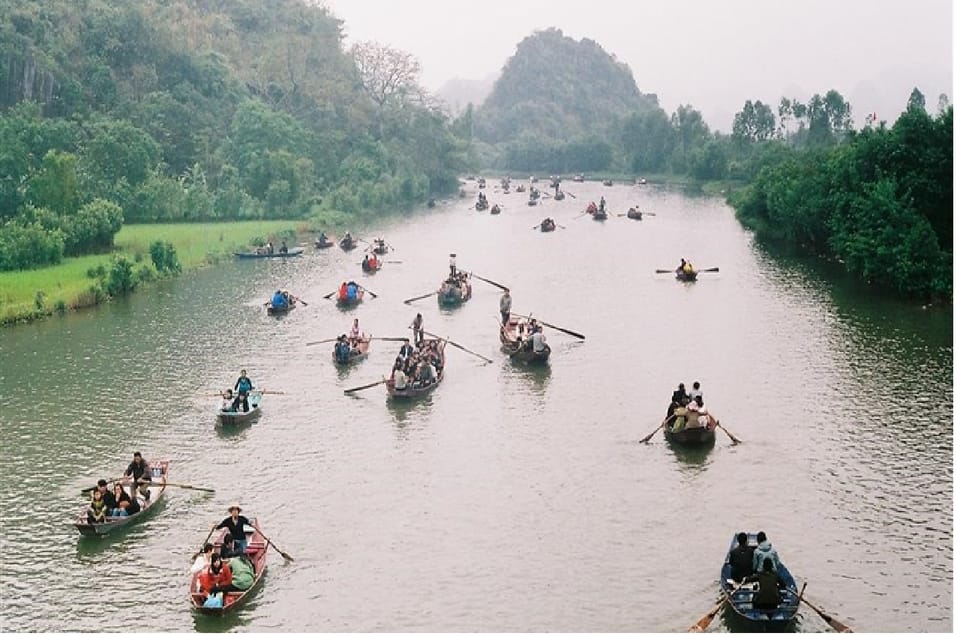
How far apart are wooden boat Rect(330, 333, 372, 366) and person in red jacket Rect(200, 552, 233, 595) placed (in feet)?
50.8

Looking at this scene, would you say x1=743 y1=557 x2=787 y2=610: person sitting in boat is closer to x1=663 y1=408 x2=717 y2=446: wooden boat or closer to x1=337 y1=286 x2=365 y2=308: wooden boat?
x1=663 y1=408 x2=717 y2=446: wooden boat

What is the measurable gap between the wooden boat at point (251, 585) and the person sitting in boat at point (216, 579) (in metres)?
0.08

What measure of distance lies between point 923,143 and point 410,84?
7171 centimetres

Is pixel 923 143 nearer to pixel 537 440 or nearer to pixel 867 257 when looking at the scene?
pixel 867 257

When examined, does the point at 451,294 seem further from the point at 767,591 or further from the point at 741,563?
the point at 767,591

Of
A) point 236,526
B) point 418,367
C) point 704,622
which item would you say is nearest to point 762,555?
point 704,622

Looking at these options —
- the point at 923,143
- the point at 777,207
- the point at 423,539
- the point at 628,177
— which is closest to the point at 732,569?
the point at 423,539

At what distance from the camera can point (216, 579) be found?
1762cm

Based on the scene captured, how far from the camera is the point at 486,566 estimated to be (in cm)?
1920

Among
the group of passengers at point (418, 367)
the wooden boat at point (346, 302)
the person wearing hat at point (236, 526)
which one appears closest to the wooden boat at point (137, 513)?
the person wearing hat at point (236, 526)

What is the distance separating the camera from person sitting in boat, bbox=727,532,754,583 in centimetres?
1756

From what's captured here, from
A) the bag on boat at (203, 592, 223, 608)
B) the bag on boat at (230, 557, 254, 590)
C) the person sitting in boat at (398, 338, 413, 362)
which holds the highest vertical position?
the person sitting in boat at (398, 338, 413, 362)

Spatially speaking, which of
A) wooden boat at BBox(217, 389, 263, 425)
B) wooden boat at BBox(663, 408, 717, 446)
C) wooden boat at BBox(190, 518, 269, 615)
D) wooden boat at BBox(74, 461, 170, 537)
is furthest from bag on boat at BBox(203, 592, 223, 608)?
wooden boat at BBox(663, 408, 717, 446)

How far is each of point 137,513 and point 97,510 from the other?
0.79 metres
